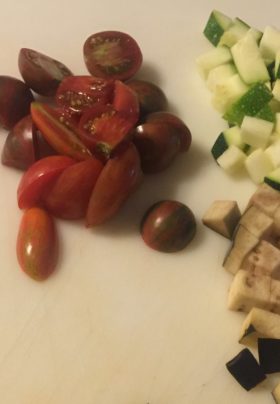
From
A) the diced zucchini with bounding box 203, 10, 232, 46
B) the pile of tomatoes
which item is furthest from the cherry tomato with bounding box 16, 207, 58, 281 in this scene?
the diced zucchini with bounding box 203, 10, 232, 46

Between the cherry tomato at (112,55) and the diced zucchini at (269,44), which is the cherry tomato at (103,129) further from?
the diced zucchini at (269,44)

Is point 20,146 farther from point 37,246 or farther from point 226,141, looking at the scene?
point 226,141

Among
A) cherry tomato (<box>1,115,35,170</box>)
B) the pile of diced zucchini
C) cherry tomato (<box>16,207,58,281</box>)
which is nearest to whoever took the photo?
cherry tomato (<box>16,207,58,281</box>)

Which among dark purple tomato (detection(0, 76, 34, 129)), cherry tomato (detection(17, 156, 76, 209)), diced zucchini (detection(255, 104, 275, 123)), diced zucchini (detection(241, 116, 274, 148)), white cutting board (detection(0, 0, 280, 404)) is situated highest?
diced zucchini (detection(255, 104, 275, 123))

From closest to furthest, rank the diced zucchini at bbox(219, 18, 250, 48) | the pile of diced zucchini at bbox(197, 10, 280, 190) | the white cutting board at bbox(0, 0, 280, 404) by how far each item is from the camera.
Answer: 1. the white cutting board at bbox(0, 0, 280, 404)
2. the pile of diced zucchini at bbox(197, 10, 280, 190)
3. the diced zucchini at bbox(219, 18, 250, 48)

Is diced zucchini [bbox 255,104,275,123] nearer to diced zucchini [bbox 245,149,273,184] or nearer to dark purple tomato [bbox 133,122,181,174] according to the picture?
diced zucchini [bbox 245,149,273,184]

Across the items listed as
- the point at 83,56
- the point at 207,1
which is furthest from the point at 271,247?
the point at 207,1

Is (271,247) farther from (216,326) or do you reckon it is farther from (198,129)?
(198,129)
